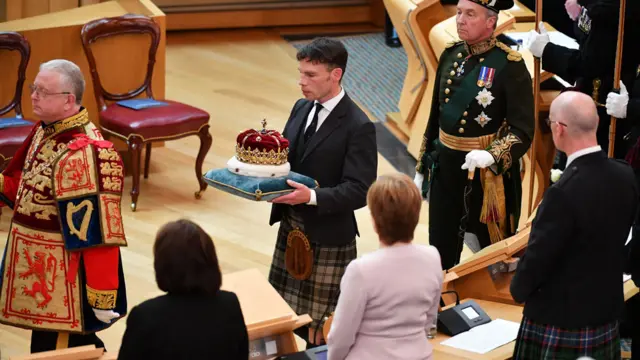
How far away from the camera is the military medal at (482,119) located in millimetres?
4875

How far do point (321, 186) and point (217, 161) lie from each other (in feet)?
11.7

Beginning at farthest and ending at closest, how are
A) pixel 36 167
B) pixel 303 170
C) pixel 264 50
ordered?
Answer: pixel 264 50, pixel 303 170, pixel 36 167

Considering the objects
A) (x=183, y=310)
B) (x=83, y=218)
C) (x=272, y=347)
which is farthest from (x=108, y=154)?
(x=183, y=310)

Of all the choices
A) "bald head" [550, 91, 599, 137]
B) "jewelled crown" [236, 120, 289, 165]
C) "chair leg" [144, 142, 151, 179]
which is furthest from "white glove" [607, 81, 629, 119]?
"chair leg" [144, 142, 151, 179]

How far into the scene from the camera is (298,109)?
14.3 feet

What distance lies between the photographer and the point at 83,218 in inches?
153

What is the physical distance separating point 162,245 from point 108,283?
1.11m

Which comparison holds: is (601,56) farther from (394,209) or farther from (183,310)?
(183,310)

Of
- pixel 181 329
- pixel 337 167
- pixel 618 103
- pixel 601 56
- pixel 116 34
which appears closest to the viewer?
pixel 181 329

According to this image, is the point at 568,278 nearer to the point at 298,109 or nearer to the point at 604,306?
the point at 604,306

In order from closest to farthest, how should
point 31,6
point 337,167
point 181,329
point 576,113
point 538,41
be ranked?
point 181,329 < point 576,113 < point 337,167 < point 538,41 < point 31,6

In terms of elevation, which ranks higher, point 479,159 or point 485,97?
point 485,97

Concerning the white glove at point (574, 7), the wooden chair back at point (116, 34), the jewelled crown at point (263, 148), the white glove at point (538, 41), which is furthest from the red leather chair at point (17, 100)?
the white glove at point (574, 7)

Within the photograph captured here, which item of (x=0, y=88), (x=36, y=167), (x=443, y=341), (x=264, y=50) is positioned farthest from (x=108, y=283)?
(x=264, y=50)
